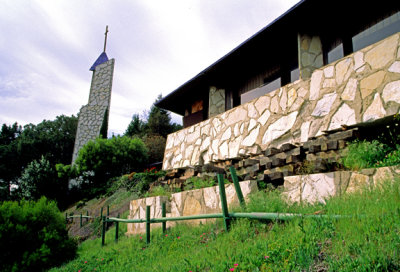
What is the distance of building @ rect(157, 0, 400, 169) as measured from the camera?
17.4 feet

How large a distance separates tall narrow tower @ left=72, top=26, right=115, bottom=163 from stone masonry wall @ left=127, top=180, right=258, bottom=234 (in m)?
13.7

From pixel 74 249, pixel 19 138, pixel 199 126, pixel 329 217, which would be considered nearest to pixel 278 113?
pixel 199 126

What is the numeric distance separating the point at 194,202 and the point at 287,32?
4899 millimetres

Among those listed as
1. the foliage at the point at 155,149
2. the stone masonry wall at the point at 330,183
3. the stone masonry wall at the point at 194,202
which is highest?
the foliage at the point at 155,149

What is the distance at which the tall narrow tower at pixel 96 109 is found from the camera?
20.7m

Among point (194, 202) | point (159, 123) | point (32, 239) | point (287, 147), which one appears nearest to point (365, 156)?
point (287, 147)

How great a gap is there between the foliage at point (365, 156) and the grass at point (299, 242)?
0.97 metres

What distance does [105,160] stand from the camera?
15766 mm

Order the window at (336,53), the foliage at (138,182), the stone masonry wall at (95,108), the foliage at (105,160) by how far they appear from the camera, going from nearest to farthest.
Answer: the window at (336,53) < the foliage at (138,182) < the foliage at (105,160) < the stone masonry wall at (95,108)

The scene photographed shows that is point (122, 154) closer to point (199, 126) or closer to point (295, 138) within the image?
point (199, 126)

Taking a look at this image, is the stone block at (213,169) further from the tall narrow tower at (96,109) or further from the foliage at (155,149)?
the tall narrow tower at (96,109)

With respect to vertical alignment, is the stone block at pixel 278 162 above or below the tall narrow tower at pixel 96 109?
below

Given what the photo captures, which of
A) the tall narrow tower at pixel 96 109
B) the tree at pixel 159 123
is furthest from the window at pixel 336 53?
the tree at pixel 159 123

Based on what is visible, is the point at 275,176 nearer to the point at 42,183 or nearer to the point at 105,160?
the point at 105,160
